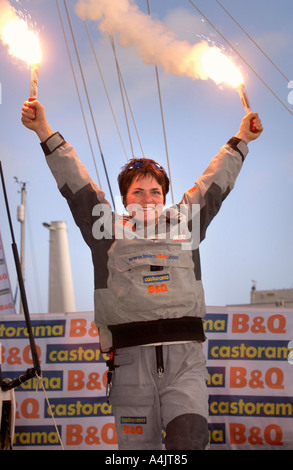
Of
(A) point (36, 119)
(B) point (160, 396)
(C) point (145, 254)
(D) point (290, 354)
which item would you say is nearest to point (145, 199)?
(C) point (145, 254)

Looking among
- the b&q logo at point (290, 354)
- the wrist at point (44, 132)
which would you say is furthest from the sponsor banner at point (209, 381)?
the wrist at point (44, 132)

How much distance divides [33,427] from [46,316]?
1.19 meters

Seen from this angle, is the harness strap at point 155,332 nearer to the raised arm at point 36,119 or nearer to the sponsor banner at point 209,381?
the raised arm at point 36,119

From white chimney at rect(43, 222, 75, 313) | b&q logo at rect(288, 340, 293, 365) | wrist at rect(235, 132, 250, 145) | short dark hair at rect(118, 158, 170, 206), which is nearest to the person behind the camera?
short dark hair at rect(118, 158, 170, 206)

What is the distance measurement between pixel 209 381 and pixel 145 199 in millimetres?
3083

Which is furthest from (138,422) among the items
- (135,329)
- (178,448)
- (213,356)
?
(213,356)

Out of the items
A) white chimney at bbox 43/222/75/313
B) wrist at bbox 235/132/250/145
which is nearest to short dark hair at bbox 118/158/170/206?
wrist at bbox 235/132/250/145

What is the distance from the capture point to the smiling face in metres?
2.72

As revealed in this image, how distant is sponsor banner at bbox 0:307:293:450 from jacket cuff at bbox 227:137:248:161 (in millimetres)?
2852

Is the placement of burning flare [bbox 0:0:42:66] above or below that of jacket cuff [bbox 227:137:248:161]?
above

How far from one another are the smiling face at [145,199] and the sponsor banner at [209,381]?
2.94 meters

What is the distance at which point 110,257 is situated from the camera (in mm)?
2574

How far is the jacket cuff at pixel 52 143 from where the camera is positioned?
9.03 ft

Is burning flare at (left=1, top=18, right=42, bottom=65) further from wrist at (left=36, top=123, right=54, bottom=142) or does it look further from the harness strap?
the harness strap
